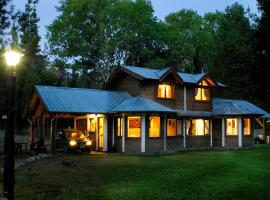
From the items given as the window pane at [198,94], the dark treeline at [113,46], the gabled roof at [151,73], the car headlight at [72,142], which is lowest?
the car headlight at [72,142]

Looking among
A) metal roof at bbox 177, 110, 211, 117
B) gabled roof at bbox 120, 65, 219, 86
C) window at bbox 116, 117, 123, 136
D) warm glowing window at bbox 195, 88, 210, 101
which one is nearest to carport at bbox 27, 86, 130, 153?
window at bbox 116, 117, 123, 136

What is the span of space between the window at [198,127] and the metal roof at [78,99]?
21.1 feet

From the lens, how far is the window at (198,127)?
36381 millimetres

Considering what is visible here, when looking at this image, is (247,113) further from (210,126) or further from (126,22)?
(126,22)

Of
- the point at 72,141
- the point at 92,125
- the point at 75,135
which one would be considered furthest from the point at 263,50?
the point at 92,125

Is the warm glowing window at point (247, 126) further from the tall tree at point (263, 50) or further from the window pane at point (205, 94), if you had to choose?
the tall tree at point (263, 50)

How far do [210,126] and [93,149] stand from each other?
11.3 meters

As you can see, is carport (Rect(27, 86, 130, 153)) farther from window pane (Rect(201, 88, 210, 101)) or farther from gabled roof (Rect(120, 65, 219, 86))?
window pane (Rect(201, 88, 210, 101))

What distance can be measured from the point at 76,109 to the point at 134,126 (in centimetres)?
478

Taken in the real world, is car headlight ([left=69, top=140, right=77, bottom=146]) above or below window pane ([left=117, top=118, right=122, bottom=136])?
below

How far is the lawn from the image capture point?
12.9 meters

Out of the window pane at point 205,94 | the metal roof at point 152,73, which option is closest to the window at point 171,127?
the metal roof at point 152,73

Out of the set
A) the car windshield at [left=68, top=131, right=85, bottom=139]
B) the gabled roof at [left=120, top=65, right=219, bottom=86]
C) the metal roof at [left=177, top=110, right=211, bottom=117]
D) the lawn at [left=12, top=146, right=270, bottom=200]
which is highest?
the gabled roof at [left=120, top=65, right=219, bottom=86]

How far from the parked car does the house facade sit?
124 cm
